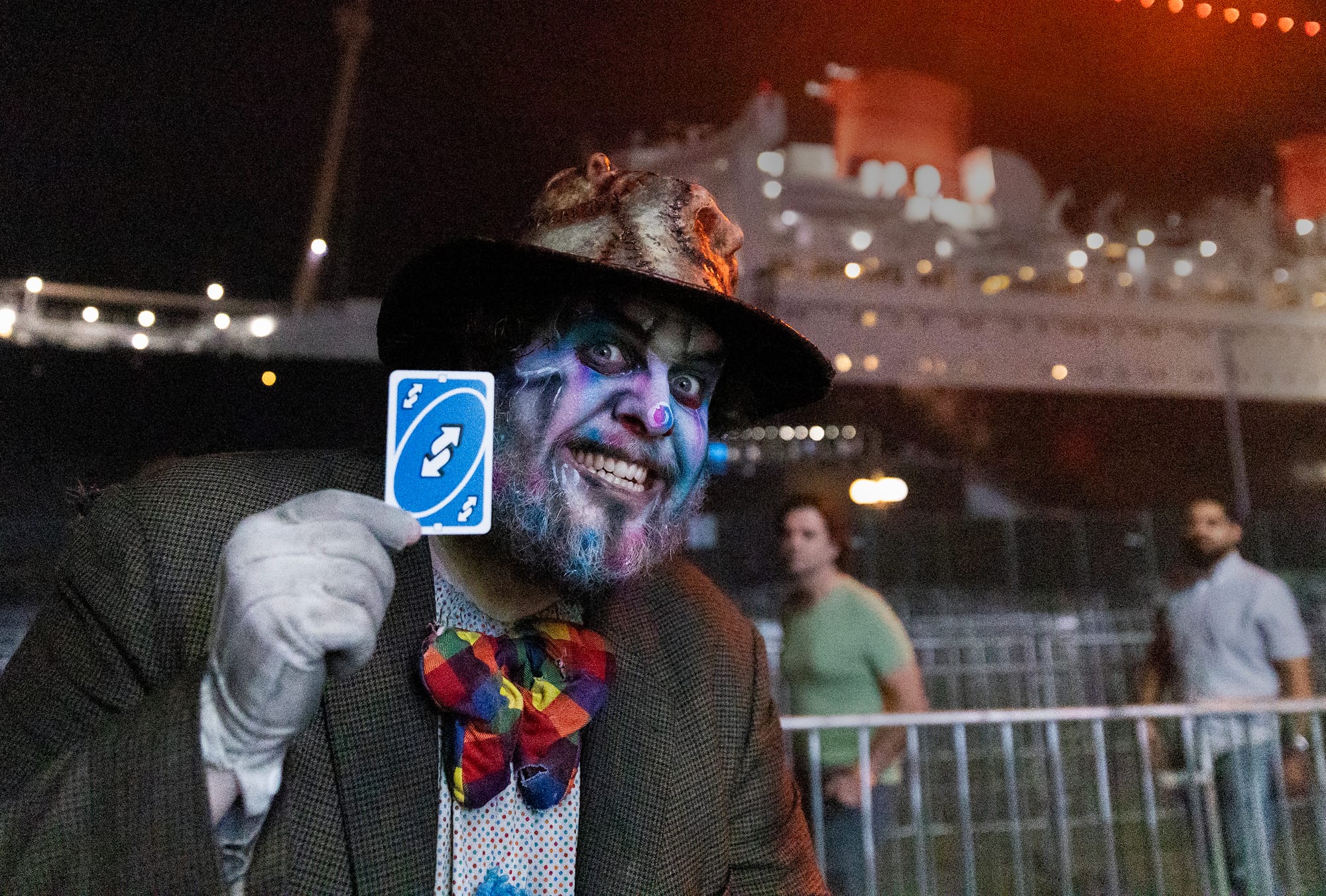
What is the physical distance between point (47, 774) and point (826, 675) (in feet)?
9.45

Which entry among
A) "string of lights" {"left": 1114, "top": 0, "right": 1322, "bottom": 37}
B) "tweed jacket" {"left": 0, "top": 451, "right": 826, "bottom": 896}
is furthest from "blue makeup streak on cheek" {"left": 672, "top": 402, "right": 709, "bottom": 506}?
"string of lights" {"left": 1114, "top": 0, "right": 1322, "bottom": 37}

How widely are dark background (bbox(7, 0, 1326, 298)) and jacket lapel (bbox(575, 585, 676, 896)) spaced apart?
6.05 feet

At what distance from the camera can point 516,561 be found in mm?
1492

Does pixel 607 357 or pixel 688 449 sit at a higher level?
pixel 607 357

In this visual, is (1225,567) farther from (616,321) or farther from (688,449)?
(616,321)

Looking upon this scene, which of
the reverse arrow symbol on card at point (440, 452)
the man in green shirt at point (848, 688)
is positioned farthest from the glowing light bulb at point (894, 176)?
the reverse arrow symbol on card at point (440, 452)

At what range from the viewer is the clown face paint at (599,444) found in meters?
1.39

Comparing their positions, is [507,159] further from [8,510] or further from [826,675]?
[826,675]

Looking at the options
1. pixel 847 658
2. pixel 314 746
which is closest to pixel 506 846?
pixel 314 746

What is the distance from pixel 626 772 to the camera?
4.81 feet

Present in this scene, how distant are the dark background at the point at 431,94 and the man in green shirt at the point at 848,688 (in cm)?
192

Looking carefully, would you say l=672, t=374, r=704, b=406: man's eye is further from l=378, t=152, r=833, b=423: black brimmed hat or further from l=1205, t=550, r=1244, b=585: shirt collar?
l=1205, t=550, r=1244, b=585: shirt collar

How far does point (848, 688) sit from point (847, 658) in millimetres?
119

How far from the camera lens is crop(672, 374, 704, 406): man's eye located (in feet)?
4.98
